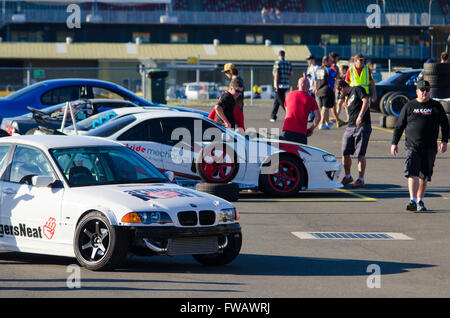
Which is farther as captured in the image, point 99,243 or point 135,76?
point 135,76

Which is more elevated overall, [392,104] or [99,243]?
[392,104]

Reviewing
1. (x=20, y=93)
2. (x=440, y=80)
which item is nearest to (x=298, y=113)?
(x=20, y=93)

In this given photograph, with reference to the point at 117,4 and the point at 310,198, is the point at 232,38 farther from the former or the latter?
the point at 310,198

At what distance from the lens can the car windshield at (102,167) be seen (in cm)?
914

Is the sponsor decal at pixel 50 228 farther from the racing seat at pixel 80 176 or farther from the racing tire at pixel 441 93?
the racing tire at pixel 441 93

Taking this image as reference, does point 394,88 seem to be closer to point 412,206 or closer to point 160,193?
point 412,206

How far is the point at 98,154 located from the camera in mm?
9469

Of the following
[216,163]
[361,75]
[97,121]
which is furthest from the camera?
[361,75]

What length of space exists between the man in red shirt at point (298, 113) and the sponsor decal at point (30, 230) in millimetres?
7149

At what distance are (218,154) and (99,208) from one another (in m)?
5.75

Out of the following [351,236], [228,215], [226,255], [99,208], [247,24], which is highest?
[247,24]

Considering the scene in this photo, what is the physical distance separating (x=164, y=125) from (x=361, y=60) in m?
4.55

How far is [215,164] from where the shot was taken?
46.0 feet

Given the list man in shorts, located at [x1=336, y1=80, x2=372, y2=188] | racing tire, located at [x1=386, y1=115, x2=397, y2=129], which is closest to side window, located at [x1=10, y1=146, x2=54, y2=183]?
man in shorts, located at [x1=336, y1=80, x2=372, y2=188]
